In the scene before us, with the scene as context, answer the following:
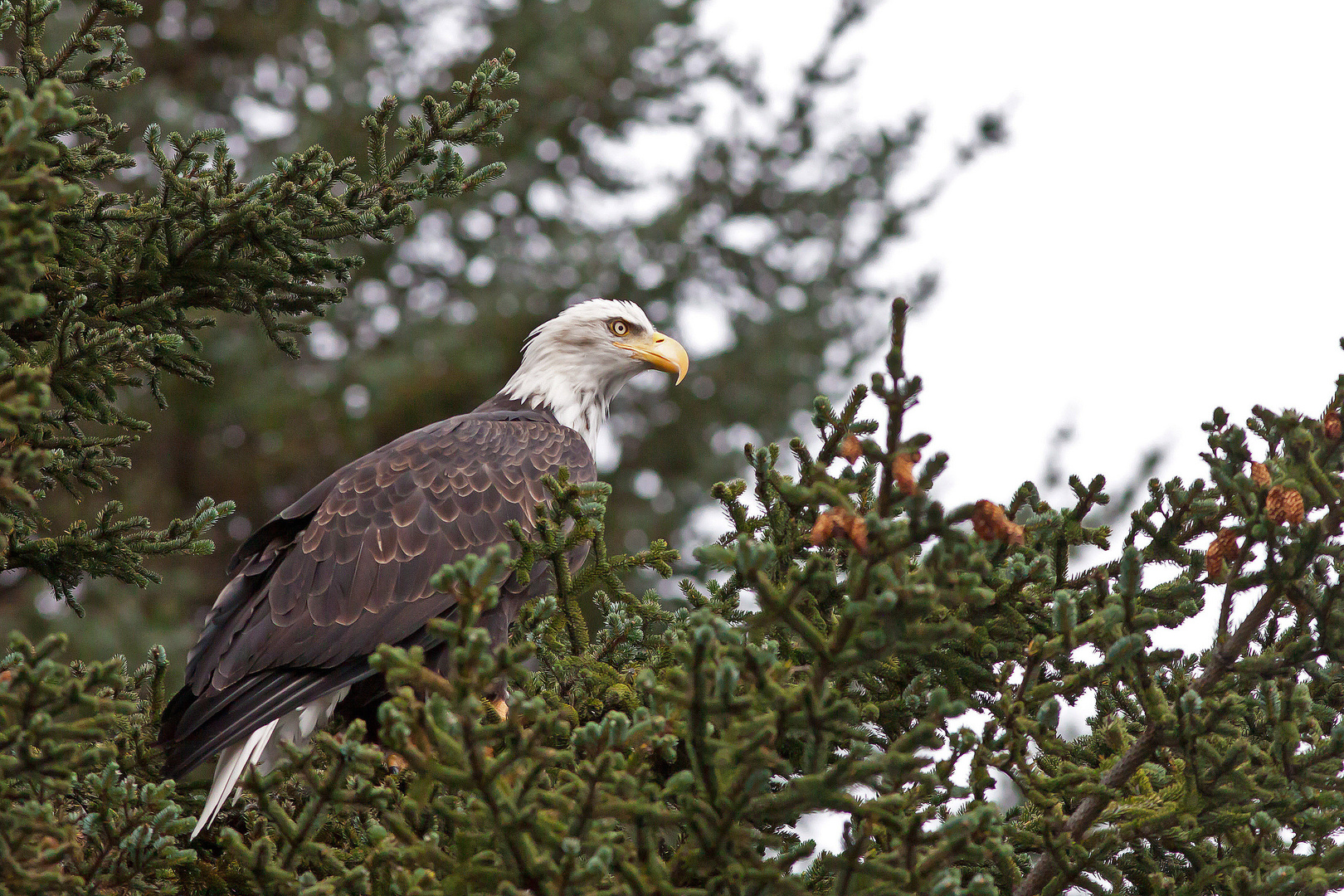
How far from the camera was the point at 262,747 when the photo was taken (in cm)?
407

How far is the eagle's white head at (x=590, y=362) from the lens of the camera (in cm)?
605

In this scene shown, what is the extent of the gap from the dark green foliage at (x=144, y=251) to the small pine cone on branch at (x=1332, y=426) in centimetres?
249

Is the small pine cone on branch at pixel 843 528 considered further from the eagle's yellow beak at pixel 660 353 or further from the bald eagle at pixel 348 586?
the eagle's yellow beak at pixel 660 353

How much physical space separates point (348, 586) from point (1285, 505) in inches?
125

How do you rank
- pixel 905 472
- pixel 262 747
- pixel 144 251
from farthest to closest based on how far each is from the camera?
pixel 262 747 < pixel 144 251 < pixel 905 472

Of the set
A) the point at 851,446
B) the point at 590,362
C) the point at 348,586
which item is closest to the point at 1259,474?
the point at 851,446

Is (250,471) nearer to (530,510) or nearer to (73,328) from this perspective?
(530,510)

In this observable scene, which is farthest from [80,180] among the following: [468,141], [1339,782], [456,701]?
[1339,782]

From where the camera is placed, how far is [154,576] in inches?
150

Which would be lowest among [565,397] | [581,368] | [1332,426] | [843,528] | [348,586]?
[843,528]

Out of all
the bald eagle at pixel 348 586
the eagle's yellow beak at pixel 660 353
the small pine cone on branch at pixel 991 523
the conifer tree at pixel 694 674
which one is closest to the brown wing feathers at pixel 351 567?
the bald eagle at pixel 348 586

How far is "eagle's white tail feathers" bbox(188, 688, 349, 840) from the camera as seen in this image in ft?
12.1

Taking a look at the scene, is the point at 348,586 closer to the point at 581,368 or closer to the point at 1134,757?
the point at 581,368

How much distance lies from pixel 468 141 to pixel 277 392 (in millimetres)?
7946
